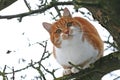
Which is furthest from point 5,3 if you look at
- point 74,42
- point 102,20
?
point 102,20

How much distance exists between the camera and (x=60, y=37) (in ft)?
8.75

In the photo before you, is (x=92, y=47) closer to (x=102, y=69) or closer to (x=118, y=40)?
(x=102, y=69)

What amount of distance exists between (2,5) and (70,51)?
2.12ft

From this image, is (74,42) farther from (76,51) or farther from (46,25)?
(46,25)

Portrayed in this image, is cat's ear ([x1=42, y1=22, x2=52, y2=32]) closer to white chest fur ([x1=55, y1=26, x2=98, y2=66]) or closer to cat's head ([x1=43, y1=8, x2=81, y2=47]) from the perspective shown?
cat's head ([x1=43, y1=8, x2=81, y2=47])

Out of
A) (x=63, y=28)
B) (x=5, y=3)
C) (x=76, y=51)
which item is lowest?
(x=76, y=51)

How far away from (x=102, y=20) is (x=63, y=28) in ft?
2.55

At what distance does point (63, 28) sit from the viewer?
8.84 ft

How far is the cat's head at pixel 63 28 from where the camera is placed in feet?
8.66

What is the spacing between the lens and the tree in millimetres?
1562

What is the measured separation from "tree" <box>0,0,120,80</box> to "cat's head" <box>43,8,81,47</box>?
0.36 ft

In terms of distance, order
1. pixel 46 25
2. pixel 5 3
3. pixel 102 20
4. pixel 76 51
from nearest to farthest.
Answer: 1. pixel 102 20
2. pixel 5 3
3. pixel 76 51
4. pixel 46 25

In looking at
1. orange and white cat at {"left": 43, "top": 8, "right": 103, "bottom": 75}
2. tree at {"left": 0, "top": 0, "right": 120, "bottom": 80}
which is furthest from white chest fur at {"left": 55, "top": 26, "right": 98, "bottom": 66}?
tree at {"left": 0, "top": 0, "right": 120, "bottom": 80}

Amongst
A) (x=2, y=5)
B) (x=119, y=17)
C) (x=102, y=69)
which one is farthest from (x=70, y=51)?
(x=119, y=17)
